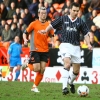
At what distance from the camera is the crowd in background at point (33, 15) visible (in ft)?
78.9

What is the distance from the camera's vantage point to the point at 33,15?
2702 cm

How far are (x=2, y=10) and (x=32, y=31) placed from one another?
1307 cm

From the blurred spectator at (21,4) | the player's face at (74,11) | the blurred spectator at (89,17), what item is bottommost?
the player's face at (74,11)

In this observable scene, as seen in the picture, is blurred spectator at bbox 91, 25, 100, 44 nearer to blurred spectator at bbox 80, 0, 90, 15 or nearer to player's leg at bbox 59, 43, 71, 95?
blurred spectator at bbox 80, 0, 90, 15

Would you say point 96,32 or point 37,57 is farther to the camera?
point 96,32

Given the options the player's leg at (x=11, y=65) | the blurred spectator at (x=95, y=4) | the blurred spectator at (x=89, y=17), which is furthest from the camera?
the blurred spectator at (x=95, y=4)

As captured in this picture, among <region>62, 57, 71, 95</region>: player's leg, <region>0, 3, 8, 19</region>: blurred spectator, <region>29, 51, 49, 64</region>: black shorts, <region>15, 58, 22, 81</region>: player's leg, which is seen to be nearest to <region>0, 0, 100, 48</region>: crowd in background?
<region>0, 3, 8, 19</region>: blurred spectator

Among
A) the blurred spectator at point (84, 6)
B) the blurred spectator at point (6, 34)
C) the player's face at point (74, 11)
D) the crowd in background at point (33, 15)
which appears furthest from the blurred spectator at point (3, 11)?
the player's face at point (74, 11)

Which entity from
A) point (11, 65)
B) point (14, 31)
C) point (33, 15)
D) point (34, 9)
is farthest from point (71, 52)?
point (34, 9)

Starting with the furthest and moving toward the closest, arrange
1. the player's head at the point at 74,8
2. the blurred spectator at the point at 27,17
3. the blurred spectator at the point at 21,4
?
the blurred spectator at the point at 21,4 < the blurred spectator at the point at 27,17 < the player's head at the point at 74,8

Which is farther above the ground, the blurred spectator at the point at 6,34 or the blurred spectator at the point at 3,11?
the blurred spectator at the point at 3,11

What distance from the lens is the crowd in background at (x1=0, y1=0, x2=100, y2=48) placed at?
24062 mm

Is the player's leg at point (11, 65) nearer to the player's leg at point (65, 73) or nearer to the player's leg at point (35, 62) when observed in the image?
the player's leg at point (35, 62)

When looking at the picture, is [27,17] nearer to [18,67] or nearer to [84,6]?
[84,6]
